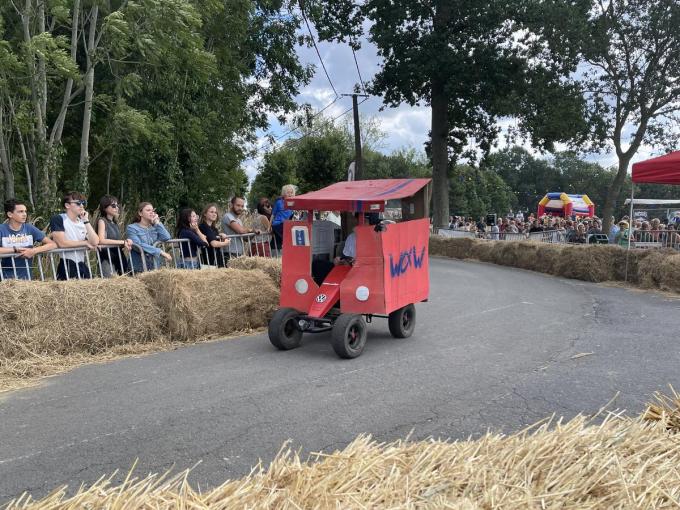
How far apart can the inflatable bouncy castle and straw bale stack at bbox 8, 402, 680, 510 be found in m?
48.0

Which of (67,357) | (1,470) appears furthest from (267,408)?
(67,357)

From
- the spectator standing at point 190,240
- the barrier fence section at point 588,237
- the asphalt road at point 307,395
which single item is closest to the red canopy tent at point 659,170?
the barrier fence section at point 588,237

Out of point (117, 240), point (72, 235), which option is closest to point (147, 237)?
point (117, 240)

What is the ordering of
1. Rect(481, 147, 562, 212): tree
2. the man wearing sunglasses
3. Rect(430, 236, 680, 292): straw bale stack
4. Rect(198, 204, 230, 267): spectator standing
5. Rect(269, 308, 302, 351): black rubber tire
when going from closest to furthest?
Rect(269, 308, 302, 351): black rubber tire, the man wearing sunglasses, Rect(198, 204, 230, 267): spectator standing, Rect(430, 236, 680, 292): straw bale stack, Rect(481, 147, 562, 212): tree

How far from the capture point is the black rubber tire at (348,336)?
668 cm

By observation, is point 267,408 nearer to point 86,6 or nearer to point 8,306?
point 8,306

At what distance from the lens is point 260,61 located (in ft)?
83.8

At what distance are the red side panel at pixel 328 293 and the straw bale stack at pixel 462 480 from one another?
4.89 meters

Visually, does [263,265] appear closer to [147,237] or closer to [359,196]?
[147,237]

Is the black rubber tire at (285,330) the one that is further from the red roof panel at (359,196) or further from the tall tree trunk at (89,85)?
the tall tree trunk at (89,85)

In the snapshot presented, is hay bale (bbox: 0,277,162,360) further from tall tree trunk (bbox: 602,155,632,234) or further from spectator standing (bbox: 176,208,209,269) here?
tall tree trunk (bbox: 602,155,632,234)

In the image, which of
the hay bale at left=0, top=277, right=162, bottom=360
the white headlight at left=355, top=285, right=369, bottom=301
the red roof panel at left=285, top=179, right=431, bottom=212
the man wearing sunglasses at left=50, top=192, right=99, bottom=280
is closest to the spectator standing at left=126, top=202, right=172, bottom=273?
the man wearing sunglasses at left=50, top=192, right=99, bottom=280

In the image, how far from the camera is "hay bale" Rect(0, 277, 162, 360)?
21.2ft

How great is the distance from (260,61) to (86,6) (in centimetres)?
1277
